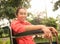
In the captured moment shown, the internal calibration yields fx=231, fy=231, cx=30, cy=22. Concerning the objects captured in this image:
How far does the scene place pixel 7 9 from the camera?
17328 millimetres

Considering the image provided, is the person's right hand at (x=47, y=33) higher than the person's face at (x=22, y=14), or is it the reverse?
the person's face at (x=22, y=14)

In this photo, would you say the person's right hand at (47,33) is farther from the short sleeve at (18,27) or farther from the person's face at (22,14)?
the person's face at (22,14)

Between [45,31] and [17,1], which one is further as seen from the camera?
[17,1]

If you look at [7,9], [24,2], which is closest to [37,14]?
[24,2]

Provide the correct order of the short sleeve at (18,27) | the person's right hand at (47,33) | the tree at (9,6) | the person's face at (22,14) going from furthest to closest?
the tree at (9,6) → the person's face at (22,14) → the short sleeve at (18,27) → the person's right hand at (47,33)

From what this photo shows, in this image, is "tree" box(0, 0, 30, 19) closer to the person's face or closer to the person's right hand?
the person's face

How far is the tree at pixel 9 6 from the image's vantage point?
56.6ft

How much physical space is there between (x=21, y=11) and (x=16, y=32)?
0.77 ft

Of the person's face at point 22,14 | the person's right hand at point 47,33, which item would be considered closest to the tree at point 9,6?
the person's face at point 22,14

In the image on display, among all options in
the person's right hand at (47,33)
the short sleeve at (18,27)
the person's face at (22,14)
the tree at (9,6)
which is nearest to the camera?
the person's right hand at (47,33)

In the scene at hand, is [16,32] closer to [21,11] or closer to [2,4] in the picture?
[21,11]

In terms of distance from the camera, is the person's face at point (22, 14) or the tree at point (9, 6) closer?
the person's face at point (22, 14)

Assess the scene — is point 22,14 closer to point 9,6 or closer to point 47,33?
point 47,33

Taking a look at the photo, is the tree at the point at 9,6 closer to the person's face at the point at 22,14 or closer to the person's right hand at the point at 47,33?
the person's face at the point at 22,14
